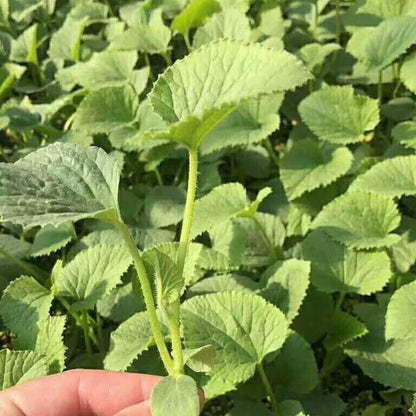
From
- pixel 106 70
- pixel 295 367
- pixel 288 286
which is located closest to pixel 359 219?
pixel 288 286

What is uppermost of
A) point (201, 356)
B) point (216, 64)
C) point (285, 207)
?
point (216, 64)

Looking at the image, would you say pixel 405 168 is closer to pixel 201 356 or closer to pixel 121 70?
pixel 201 356

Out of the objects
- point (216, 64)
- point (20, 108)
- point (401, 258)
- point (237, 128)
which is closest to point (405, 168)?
point (401, 258)

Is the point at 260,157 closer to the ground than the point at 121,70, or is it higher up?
closer to the ground

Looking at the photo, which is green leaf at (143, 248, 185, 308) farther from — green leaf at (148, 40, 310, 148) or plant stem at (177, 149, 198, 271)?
green leaf at (148, 40, 310, 148)

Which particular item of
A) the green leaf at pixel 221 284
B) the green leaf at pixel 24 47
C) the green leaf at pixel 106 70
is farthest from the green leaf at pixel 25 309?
the green leaf at pixel 24 47

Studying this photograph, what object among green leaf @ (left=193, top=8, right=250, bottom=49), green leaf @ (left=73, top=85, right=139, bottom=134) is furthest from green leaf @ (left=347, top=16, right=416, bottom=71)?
green leaf @ (left=73, top=85, right=139, bottom=134)

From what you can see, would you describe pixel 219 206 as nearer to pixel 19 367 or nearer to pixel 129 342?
pixel 129 342

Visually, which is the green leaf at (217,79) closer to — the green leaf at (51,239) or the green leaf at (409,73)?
the green leaf at (51,239)
